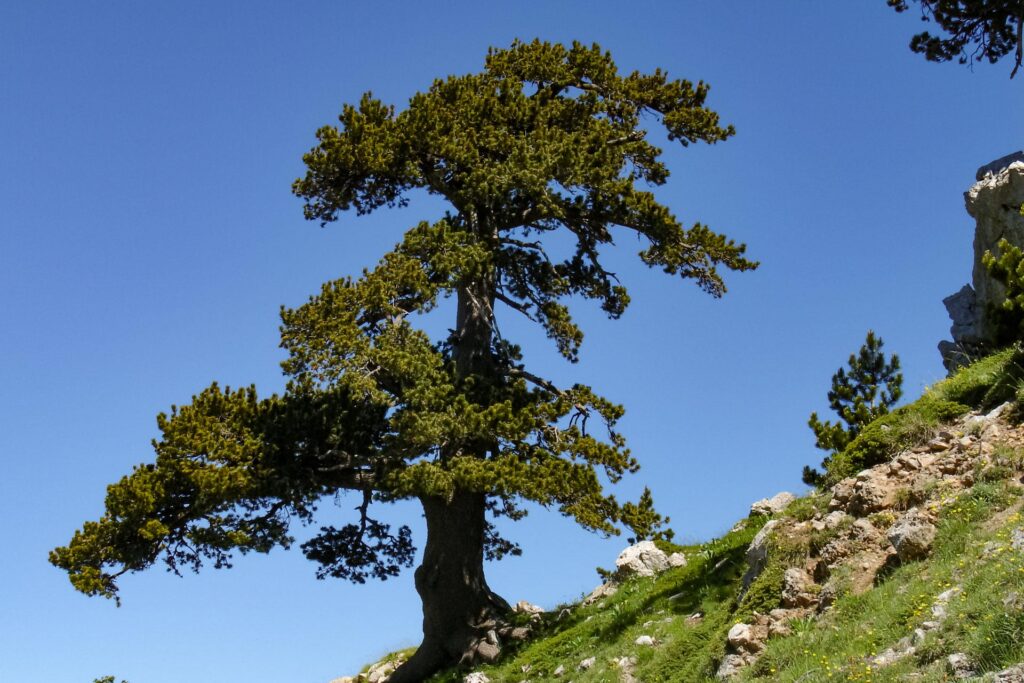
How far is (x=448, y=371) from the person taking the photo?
2056cm

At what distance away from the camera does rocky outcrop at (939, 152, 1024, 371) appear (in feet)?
69.2

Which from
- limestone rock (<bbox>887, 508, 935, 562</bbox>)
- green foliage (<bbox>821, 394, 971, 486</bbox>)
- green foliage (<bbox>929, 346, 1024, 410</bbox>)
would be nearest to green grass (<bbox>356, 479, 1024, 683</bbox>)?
limestone rock (<bbox>887, 508, 935, 562</bbox>)

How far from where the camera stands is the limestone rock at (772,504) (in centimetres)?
1931

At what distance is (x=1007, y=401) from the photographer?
1378 cm

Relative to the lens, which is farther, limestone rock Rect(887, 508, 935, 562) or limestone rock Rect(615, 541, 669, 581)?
limestone rock Rect(615, 541, 669, 581)

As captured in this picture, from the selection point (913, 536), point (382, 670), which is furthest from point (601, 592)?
point (913, 536)

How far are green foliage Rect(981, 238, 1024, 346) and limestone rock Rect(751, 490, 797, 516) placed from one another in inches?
199

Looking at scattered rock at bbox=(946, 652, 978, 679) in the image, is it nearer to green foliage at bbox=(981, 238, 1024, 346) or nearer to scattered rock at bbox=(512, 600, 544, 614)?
green foliage at bbox=(981, 238, 1024, 346)

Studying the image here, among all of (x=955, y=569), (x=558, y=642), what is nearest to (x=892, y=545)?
(x=955, y=569)

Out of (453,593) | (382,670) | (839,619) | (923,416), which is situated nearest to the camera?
(839,619)

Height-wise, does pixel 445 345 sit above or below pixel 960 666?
above

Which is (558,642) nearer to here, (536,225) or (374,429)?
(374,429)

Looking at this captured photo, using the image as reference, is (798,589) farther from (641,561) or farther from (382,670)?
(382,670)

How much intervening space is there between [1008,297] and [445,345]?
1172 cm
